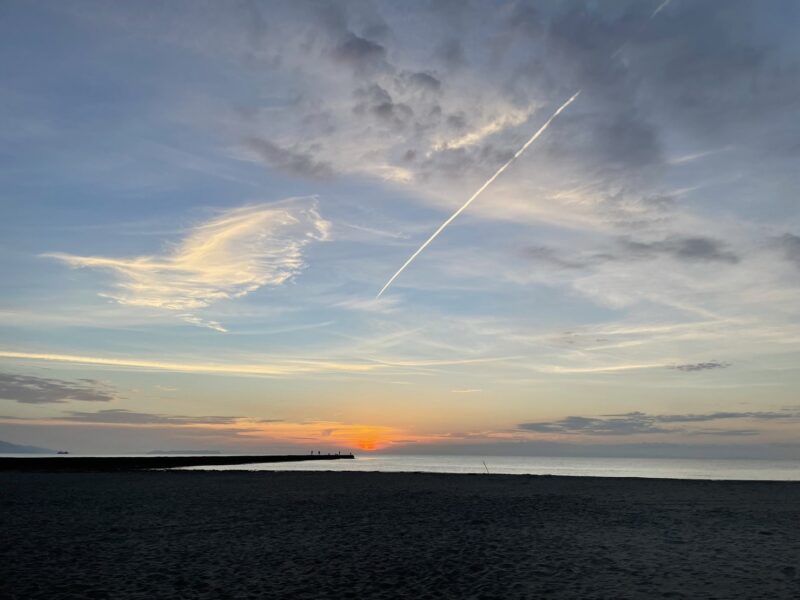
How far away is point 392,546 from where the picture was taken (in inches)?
924

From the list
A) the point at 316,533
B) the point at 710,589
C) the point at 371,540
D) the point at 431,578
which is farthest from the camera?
the point at 316,533

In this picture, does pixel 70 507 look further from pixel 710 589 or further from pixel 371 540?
pixel 710 589

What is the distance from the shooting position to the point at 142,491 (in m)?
48.0

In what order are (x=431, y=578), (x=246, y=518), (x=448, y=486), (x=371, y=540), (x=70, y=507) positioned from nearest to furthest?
(x=431, y=578)
(x=371, y=540)
(x=246, y=518)
(x=70, y=507)
(x=448, y=486)

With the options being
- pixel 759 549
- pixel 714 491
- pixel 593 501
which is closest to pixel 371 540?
pixel 759 549

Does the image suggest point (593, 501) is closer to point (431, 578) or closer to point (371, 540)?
point (371, 540)

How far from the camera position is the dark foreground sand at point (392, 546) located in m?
16.6

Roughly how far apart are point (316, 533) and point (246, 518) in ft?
21.9

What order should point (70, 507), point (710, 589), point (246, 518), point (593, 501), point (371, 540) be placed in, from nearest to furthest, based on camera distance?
point (710, 589), point (371, 540), point (246, 518), point (70, 507), point (593, 501)

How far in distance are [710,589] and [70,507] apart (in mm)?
33311

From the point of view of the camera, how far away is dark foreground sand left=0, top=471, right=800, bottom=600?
16562 millimetres

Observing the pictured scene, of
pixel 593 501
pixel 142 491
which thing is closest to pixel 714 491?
pixel 593 501

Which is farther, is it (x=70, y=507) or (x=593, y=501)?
(x=593, y=501)

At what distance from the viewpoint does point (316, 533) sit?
87.8ft
